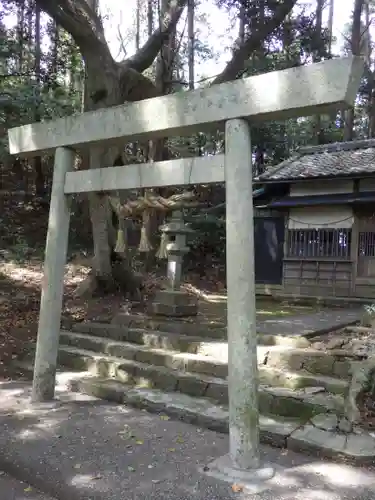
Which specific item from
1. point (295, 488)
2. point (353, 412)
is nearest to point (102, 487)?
point (295, 488)

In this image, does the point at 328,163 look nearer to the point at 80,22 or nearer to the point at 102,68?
the point at 102,68

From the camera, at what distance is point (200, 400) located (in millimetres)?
5281

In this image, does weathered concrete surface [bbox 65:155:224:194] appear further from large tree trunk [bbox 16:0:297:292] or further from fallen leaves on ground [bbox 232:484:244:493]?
large tree trunk [bbox 16:0:297:292]

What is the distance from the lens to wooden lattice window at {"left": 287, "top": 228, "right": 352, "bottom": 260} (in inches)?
489

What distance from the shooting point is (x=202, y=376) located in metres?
5.68

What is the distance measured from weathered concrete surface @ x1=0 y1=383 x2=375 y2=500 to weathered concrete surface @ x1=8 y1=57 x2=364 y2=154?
2.92 m

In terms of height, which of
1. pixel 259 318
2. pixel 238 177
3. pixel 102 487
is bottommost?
pixel 102 487

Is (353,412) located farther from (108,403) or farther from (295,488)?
(108,403)

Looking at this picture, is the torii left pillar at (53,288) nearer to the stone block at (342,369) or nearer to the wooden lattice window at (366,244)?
the stone block at (342,369)

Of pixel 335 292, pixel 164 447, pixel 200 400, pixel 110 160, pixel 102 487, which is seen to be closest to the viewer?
pixel 102 487

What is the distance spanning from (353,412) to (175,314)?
3951 mm

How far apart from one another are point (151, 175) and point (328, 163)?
1001 cm

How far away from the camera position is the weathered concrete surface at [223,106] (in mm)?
3424

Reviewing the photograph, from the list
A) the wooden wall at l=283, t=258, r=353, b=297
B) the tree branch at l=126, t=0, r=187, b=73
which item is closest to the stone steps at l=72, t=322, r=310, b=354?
the tree branch at l=126, t=0, r=187, b=73
